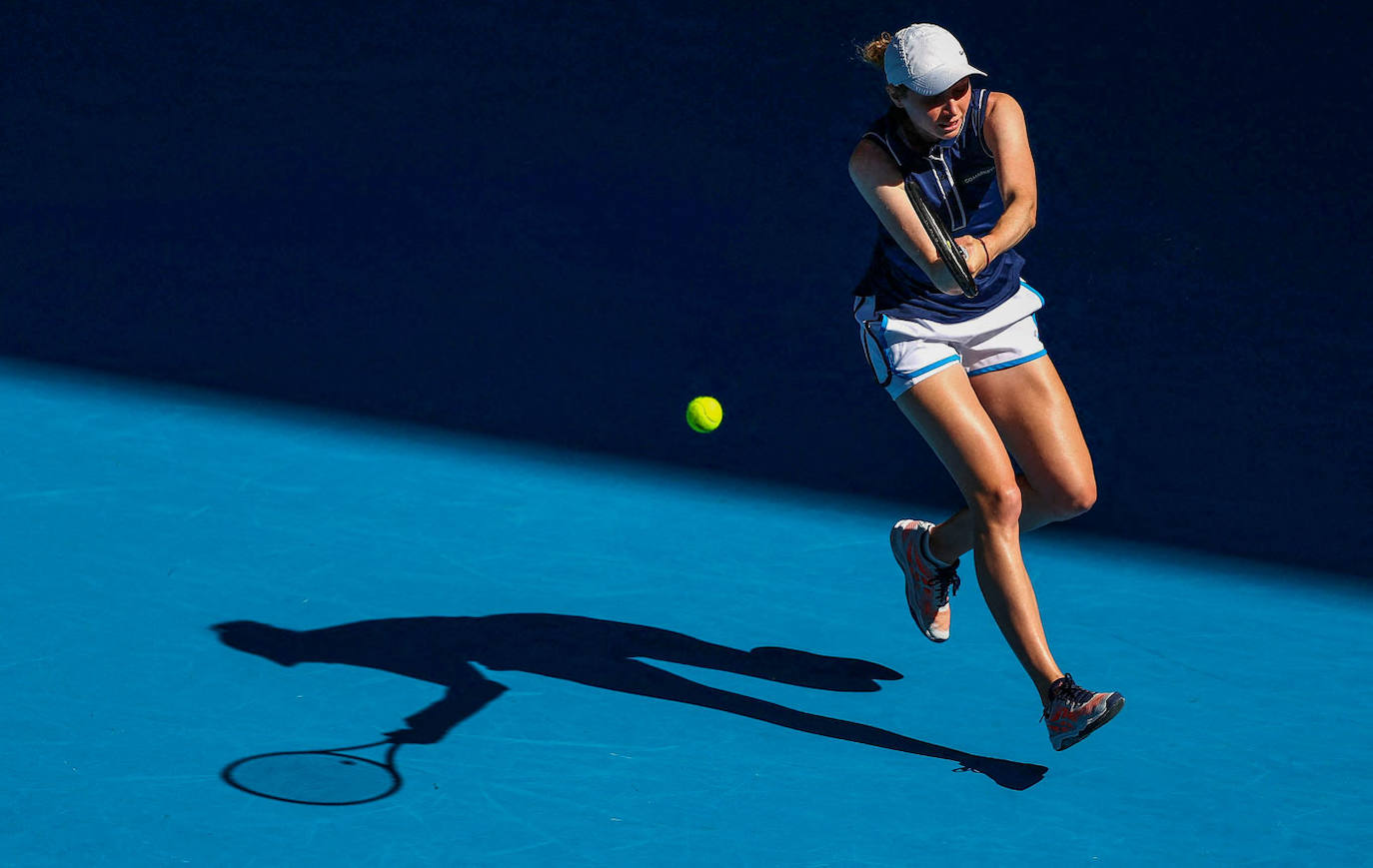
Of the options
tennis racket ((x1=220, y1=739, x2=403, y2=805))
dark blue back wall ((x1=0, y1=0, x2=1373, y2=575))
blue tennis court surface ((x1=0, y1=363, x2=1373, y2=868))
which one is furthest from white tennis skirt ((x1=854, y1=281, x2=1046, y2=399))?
dark blue back wall ((x1=0, y1=0, x2=1373, y2=575))

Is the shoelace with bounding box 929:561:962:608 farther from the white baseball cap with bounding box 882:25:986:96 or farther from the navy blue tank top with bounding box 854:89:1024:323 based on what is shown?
the white baseball cap with bounding box 882:25:986:96

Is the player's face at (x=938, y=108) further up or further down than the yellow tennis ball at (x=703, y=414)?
further up

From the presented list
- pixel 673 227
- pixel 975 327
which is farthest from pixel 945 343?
pixel 673 227

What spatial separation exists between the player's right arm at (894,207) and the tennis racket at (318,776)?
1.57 metres

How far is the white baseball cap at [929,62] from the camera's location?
3.52m

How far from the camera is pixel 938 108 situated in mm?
3588

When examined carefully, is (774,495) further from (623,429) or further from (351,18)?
(351,18)

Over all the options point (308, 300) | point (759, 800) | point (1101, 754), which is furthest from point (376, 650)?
point (308, 300)

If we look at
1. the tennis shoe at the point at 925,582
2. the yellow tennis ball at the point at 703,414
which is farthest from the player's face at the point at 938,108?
the yellow tennis ball at the point at 703,414

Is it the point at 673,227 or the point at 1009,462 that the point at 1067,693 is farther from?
the point at 673,227

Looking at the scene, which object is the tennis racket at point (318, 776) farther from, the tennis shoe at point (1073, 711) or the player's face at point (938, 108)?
the player's face at point (938, 108)

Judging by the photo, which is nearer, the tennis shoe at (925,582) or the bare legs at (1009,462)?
the bare legs at (1009,462)

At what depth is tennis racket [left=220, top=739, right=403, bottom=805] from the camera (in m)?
3.45

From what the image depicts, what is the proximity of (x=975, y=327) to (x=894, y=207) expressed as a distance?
1.32ft
